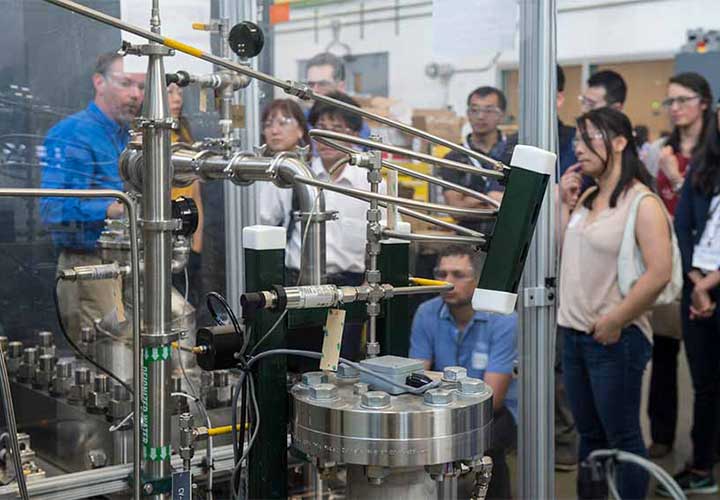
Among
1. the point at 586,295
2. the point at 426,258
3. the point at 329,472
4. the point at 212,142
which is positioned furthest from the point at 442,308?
the point at 329,472

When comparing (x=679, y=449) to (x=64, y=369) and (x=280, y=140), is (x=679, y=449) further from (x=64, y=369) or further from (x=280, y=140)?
(x=64, y=369)

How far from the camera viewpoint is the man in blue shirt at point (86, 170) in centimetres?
181

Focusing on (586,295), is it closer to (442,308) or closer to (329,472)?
(442,308)

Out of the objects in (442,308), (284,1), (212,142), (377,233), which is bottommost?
(442,308)

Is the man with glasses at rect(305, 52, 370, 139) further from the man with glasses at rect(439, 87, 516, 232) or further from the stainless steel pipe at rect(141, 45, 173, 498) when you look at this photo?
the stainless steel pipe at rect(141, 45, 173, 498)

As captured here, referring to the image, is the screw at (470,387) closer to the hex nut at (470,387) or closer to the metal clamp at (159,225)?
the hex nut at (470,387)

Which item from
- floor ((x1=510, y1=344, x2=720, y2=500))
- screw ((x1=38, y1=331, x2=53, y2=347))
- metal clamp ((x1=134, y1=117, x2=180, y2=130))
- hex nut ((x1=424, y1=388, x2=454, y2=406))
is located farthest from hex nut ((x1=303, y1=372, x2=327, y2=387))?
floor ((x1=510, y1=344, x2=720, y2=500))

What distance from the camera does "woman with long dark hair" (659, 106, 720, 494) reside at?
2.91 metres

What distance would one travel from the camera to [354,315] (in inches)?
51.3

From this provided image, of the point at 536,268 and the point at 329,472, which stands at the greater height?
the point at 536,268

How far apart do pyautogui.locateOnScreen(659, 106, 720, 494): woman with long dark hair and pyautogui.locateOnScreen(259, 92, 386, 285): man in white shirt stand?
43.6 inches

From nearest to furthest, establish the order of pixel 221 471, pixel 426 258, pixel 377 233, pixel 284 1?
pixel 377 233, pixel 221 471, pixel 426 258, pixel 284 1

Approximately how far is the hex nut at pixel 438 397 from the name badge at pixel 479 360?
3.61 ft

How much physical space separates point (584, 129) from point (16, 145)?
1.57 meters
